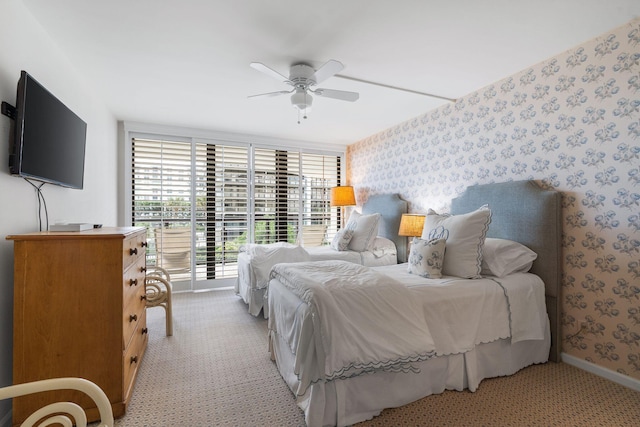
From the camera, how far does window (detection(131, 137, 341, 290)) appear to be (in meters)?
4.36

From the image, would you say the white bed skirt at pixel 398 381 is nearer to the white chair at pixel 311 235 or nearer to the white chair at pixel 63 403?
the white chair at pixel 63 403

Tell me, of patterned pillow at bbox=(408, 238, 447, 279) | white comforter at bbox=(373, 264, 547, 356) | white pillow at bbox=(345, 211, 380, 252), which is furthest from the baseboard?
white pillow at bbox=(345, 211, 380, 252)

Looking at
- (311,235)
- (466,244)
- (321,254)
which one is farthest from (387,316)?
(311,235)

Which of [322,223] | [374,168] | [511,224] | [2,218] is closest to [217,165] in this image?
[322,223]

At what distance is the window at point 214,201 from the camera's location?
14.3 feet

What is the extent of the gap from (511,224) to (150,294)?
11.2ft

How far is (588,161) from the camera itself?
2.27 m

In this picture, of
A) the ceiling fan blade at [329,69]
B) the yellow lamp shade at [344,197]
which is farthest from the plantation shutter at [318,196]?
the ceiling fan blade at [329,69]

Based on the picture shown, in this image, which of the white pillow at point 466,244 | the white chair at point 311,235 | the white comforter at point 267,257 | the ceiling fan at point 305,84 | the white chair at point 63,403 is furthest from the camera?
the white chair at point 311,235

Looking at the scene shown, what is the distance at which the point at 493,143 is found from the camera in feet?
9.70

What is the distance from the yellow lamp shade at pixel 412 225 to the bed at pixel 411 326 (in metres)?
0.77

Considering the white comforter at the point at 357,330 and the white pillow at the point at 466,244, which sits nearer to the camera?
the white comforter at the point at 357,330

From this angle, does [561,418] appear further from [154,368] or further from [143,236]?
[143,236]

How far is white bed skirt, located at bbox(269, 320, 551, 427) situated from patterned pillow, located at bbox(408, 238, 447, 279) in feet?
1.93
